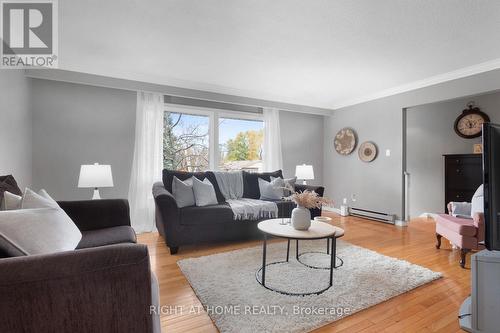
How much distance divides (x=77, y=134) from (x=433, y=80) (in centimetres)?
526

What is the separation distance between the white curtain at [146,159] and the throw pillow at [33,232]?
2571 mm

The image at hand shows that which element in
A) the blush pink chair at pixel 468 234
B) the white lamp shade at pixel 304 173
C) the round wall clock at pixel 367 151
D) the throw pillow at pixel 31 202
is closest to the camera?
the throw pillow at pixel 31 202

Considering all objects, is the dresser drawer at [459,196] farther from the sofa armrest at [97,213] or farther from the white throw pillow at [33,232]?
the white throw pillow at [33,232]

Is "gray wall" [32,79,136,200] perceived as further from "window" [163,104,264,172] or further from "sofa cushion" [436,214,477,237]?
"sofa cushion" [436,214,477,237]

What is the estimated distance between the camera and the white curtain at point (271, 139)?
16.6 feet

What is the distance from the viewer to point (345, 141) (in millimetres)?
5324

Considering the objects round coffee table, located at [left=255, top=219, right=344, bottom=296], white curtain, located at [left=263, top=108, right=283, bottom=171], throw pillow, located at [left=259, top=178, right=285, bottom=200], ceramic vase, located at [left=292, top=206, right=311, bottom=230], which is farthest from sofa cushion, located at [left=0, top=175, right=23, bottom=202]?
white curtain, located at [left=263, top=108, right=283, bottom=171]

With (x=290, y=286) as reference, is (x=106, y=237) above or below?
above

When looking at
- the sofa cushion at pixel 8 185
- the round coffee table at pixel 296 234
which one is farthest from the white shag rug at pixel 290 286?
the sofa cushion at pixel 8 185

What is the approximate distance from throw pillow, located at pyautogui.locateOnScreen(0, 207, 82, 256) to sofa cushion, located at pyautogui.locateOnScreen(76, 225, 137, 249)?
38 centimetres

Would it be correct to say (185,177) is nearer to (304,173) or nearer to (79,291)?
(304,173)

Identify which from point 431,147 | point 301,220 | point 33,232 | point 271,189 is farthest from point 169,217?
point 431,147

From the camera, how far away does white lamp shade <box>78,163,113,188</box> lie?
2.87m

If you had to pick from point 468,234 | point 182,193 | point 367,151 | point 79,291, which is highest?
point 367,151
